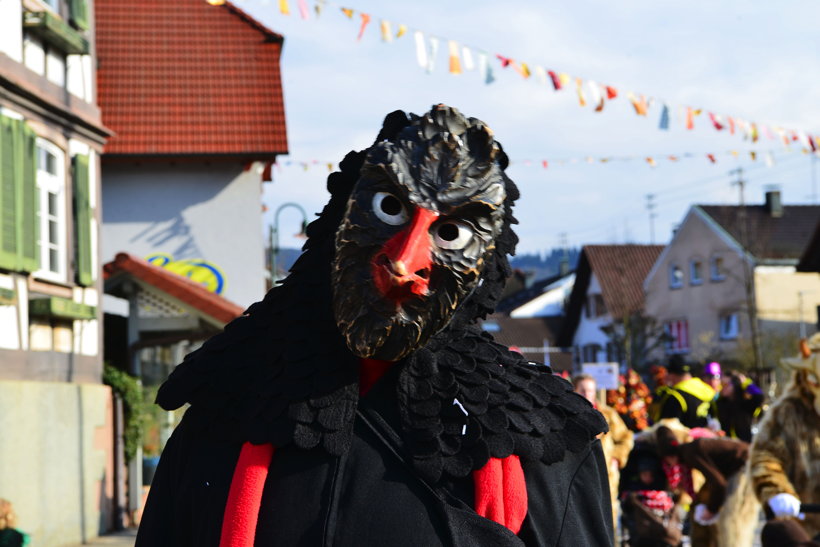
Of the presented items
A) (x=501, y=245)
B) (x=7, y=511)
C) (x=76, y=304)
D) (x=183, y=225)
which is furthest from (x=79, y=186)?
(x=501, y=245)

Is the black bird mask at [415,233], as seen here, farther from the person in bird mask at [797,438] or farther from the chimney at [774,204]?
the chimney at [774,204]

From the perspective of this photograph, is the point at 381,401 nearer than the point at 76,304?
Yes

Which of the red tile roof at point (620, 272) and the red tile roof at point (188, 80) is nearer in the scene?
the red tile roof at point (188, 80)

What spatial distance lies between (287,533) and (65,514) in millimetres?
11215

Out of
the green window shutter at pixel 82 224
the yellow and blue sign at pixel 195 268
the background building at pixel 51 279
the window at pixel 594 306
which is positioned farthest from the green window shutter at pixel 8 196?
the window at pixel 594 306

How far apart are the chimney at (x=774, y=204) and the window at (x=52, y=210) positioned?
42.4 m

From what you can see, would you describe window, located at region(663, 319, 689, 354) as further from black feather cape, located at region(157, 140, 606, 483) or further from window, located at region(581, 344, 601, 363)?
black feather cape, located at region(157, 140, 606, 483)

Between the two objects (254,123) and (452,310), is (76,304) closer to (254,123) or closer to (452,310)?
(254,123)

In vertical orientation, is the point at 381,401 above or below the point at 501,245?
below

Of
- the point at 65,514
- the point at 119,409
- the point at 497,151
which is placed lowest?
the point at 65,514

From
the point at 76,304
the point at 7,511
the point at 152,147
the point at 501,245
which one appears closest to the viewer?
the point at 501,245

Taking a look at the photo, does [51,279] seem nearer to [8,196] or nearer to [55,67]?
[8,196]

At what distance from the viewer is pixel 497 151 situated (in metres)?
2.30

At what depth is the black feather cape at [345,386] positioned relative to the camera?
7.38 ft
